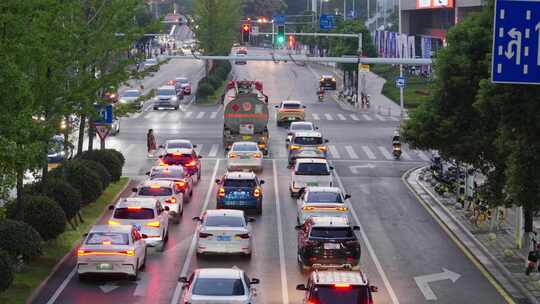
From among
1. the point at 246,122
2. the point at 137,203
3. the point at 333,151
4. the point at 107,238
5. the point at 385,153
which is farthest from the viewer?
the point at 333,151

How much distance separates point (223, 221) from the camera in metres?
32.7

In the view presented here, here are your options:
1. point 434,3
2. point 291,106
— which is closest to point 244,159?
point 291,106

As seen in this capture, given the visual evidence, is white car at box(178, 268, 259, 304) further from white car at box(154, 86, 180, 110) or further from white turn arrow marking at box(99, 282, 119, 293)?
white car at box(154, 86, 180, 110)

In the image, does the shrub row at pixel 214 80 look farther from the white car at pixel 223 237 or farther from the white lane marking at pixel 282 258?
the white car at pixel 223 237

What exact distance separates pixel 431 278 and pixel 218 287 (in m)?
9.65

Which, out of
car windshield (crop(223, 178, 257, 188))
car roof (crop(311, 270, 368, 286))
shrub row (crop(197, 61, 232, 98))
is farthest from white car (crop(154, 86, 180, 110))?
car roof (crop(311, 270, 368, 286))

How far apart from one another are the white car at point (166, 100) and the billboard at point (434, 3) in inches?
1034

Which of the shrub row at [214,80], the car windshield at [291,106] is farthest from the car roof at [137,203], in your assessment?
the shrub row at [214,80]

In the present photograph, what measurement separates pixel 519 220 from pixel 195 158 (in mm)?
19642

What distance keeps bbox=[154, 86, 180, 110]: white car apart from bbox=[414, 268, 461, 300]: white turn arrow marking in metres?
62.4

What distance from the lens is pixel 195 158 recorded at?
2042 inches

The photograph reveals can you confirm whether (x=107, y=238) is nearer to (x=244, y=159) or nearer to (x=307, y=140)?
(x=244, y=159)

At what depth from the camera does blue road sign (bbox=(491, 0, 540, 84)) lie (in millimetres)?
23391

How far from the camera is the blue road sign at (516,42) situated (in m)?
23.4
